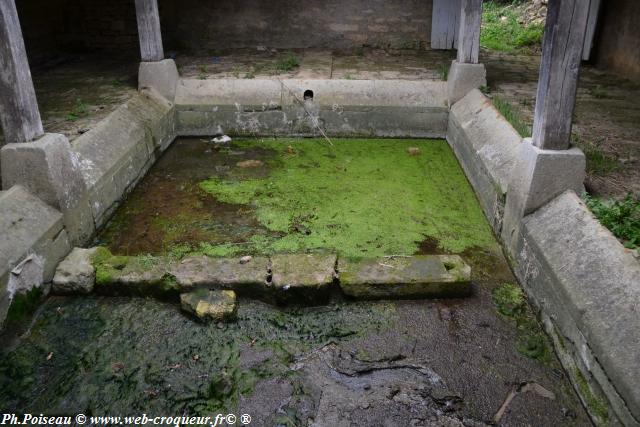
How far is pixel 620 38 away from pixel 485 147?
4.27 m

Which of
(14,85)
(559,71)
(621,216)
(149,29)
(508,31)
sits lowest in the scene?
(621,216)

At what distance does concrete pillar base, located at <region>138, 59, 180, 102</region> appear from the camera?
22.0 feet

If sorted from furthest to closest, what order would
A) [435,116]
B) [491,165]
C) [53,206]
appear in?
[435,116], [491,165], [53,206]

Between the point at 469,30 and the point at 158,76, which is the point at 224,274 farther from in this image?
the point at 469,30

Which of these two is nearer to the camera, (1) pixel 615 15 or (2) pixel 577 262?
(2) pixel 577 262

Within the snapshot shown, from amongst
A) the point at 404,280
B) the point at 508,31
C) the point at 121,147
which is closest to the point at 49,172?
the point at 121,147

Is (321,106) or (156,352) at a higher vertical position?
(321,106)

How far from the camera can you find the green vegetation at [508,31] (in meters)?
10.2

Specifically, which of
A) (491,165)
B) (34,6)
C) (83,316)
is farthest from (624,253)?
(34,6)

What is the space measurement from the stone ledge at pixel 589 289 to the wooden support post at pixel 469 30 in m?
3.44

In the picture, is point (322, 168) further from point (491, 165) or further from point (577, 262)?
point (577, 262)

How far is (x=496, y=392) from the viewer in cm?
297

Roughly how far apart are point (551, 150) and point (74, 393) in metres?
3.55

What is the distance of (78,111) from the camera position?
5.67 metres
